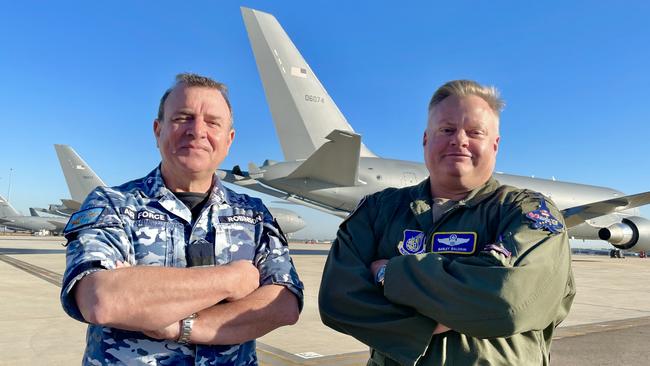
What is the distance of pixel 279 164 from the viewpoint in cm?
1761

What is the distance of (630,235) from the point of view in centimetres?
2281

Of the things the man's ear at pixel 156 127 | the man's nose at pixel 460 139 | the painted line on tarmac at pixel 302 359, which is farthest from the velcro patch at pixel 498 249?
the painted line on tarmac at pixel 302 359

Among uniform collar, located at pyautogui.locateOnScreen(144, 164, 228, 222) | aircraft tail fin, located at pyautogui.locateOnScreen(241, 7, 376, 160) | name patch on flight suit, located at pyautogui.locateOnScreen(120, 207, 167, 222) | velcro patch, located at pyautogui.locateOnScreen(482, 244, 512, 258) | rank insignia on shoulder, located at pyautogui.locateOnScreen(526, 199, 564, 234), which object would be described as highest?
aircraft tail fin, located at pyautogui.locateOnScreen(241, 7, 376, 160)

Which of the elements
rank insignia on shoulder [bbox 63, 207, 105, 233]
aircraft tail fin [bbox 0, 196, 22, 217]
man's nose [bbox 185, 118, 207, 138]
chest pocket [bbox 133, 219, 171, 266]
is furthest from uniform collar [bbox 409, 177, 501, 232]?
aircraft tail fin [bbox 0, 196, 22, 217]

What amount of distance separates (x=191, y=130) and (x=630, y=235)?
85.7 feet

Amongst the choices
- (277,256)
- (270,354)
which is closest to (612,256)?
(270,354)

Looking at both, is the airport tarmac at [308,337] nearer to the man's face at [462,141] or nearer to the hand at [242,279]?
the hand at [242,279]

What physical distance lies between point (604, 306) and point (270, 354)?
800 centimetres

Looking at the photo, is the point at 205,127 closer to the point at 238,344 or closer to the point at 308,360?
the point at 238,344

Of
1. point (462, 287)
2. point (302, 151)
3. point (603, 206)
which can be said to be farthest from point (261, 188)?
point (462, 287)

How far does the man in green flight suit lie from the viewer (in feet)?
5.92

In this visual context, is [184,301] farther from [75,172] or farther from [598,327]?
[75,172]

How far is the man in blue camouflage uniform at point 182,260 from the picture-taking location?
174 cm

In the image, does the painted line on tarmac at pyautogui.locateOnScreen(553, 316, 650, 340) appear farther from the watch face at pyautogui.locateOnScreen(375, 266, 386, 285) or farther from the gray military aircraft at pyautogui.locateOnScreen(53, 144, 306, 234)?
the gray military aircraft at pyautogui.locateOnScreen(53, 144, 306, 234)
